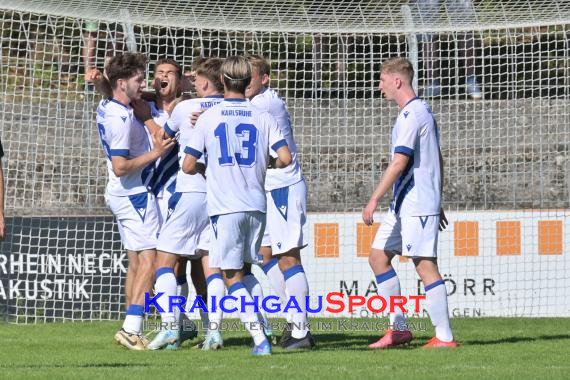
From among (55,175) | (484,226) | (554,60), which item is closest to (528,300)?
(484,226)

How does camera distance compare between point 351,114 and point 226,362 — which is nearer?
point 226,362

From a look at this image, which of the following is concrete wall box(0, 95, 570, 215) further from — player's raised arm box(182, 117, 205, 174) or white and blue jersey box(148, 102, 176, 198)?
player's raised arm box(182, 117, 205, 174)

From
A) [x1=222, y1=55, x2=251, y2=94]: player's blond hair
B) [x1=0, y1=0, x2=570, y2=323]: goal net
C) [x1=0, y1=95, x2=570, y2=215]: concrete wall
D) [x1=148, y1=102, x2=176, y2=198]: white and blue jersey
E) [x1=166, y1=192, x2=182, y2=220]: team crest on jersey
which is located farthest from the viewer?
[x1=0, y1=95, x2=570, y2=215]: concrete wall

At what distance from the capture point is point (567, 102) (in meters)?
16.1

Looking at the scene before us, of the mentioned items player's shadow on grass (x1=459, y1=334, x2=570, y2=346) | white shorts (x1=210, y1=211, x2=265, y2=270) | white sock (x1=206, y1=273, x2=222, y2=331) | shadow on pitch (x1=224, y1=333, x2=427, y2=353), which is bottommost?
shadow on pitch (x1=224, y1=333, x2=427, y2=353)

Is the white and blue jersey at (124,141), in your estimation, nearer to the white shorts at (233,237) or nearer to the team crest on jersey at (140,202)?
the team crest on jersey at (140,202)

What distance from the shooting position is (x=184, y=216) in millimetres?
→ 9305

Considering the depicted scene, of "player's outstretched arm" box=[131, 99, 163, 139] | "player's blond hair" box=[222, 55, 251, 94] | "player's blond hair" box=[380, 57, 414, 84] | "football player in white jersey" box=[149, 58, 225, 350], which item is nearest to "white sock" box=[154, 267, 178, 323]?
"football player in white jersey" box=[149, 58, 225, 350]

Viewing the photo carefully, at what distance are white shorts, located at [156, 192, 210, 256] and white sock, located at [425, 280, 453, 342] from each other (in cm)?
189

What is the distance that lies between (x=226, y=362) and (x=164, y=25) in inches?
251

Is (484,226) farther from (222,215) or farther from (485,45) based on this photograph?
(222,215)

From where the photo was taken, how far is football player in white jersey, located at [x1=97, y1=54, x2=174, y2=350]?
9312 millimetres

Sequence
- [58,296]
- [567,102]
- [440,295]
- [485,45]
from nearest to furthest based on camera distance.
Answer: [440,295] < [58,296] < [485,45] < [567,102]

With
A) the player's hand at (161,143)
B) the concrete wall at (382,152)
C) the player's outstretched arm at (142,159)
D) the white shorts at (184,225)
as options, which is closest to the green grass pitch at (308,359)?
the white shorts at (184,225)
